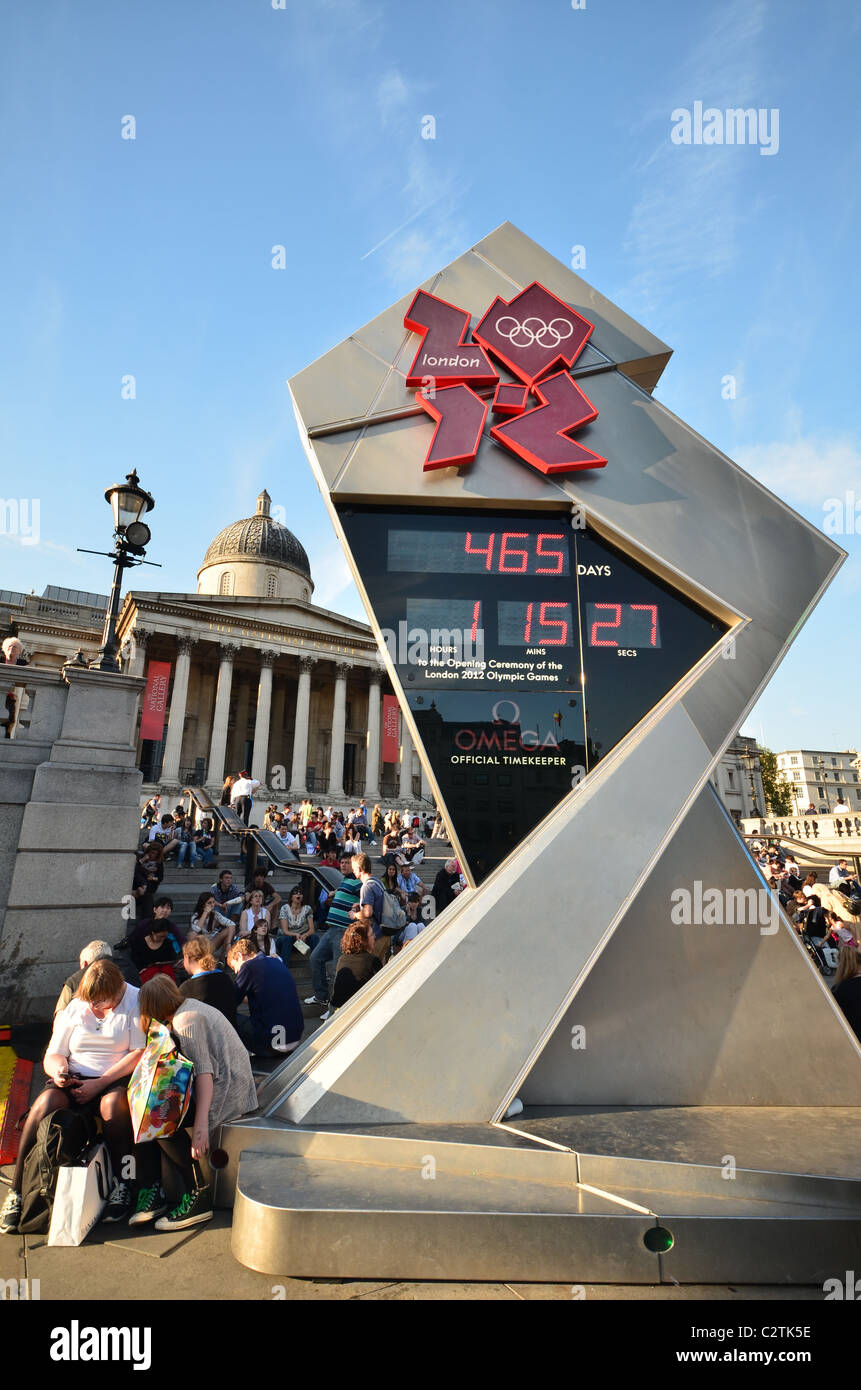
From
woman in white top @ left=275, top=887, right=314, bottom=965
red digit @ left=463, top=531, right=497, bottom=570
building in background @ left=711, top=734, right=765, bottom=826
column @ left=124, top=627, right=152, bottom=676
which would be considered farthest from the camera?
building in background @ left=711, top=734, right=765, bottom=826

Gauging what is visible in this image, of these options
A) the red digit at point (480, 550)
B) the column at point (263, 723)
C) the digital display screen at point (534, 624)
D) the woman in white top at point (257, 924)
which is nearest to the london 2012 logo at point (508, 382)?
the red digit at point (480, 550)

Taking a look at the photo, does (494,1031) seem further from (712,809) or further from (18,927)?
(18,927)

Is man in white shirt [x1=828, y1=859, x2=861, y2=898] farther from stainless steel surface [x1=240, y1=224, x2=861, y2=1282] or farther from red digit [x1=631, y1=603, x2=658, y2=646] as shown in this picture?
red digit [x1=631, y1=603, x2=658, y2=646]

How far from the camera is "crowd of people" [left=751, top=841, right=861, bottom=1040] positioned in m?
5.30

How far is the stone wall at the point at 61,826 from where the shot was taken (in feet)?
27.9

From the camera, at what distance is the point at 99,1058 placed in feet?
15.3

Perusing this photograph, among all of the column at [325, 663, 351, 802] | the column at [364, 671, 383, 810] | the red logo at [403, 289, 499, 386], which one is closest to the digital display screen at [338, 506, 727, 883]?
the red logo at [403, 289, 499, 386]

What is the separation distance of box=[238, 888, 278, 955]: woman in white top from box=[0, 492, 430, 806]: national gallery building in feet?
105

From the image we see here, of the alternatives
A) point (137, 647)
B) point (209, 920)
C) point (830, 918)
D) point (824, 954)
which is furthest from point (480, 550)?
point (137, 647)

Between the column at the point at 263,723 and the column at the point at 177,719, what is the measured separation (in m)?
4.63

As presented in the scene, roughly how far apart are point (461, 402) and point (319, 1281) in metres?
5.82

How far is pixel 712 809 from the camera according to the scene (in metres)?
5.37

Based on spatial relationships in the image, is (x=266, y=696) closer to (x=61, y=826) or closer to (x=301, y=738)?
(x=301, y=738)
